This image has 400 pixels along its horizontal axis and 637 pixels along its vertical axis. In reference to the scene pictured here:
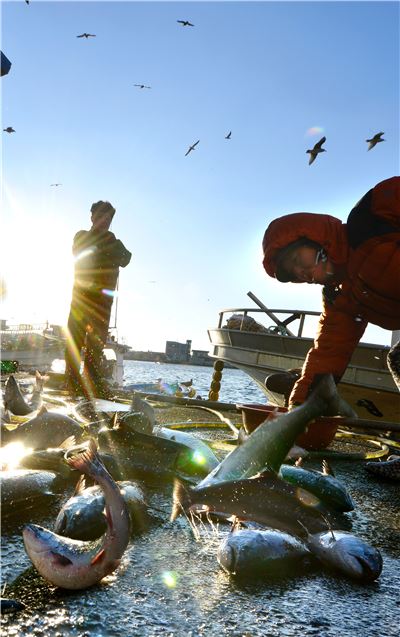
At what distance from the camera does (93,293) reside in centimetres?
923

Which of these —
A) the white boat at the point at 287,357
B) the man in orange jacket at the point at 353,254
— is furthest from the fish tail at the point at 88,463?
the white boat at the point at 287,357

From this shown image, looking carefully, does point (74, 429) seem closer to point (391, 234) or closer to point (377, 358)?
point (391, 234)

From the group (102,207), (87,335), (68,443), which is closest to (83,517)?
(68,443)

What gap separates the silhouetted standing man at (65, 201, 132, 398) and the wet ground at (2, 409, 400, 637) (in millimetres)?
6841

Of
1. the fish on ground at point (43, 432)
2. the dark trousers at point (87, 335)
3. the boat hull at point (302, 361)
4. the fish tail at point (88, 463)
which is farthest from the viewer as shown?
the boat hull at point (302, 361)

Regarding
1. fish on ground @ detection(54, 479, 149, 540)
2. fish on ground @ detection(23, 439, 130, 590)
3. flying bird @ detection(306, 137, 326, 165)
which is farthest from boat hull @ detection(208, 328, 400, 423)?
fish on ground @ detection(23, 439, 130, 590)

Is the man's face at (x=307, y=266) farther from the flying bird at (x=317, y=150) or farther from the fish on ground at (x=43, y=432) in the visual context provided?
the flying bird at (x=317, y=150)

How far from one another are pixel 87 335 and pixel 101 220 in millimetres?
2293

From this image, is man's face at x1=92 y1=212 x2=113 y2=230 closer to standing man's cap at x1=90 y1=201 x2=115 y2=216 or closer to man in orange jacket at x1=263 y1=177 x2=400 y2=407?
standing man's cap at x1=90 y1=201 x2=115 y2=216

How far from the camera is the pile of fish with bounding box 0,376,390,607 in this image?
1.83 m

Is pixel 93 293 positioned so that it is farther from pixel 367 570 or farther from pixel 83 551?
pixel 367 570

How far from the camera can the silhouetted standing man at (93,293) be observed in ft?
29.8

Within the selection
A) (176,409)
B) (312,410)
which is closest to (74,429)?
(312,410)

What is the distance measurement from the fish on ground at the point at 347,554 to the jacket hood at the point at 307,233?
3.03m
